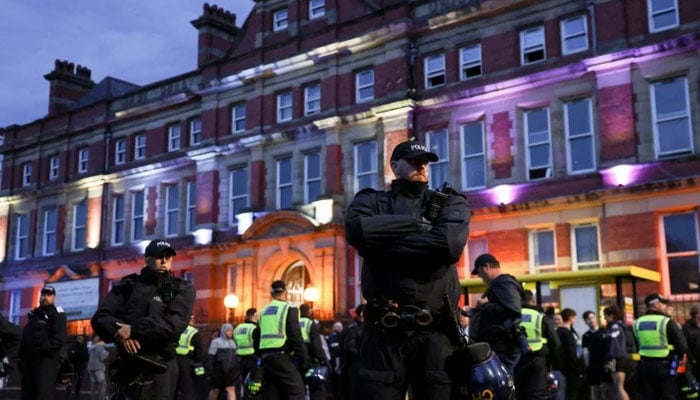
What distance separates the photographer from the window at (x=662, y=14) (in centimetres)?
2245

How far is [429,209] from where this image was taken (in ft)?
16.9

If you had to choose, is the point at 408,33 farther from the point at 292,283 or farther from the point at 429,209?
the point at 429,209

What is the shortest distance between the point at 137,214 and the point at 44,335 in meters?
24.5

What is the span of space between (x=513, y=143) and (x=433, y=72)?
407 centimetres

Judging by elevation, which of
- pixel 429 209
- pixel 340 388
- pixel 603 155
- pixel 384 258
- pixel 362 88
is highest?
pixel 362 88

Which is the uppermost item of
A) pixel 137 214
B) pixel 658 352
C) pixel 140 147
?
pixel 140 147

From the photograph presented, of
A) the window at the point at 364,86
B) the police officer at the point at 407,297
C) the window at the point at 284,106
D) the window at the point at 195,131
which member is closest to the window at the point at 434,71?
the window at the point at 364,86

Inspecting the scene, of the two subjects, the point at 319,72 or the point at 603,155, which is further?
the point at 319,72

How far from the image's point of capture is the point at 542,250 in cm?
2398

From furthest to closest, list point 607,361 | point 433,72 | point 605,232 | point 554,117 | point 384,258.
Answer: point 433,72, point 554,117, point 605,232, point 607,361, point 384,258

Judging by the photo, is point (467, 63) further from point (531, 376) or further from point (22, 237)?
point (22, 237)

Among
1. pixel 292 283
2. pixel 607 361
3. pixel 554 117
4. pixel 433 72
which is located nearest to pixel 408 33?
pixel 433 72

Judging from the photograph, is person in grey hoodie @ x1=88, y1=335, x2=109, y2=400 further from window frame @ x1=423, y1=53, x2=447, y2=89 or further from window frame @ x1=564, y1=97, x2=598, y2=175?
window frame @ x1=564, y1=97, x2=598, y2=175

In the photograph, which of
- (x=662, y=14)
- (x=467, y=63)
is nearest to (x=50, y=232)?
(x=467, y=63)
